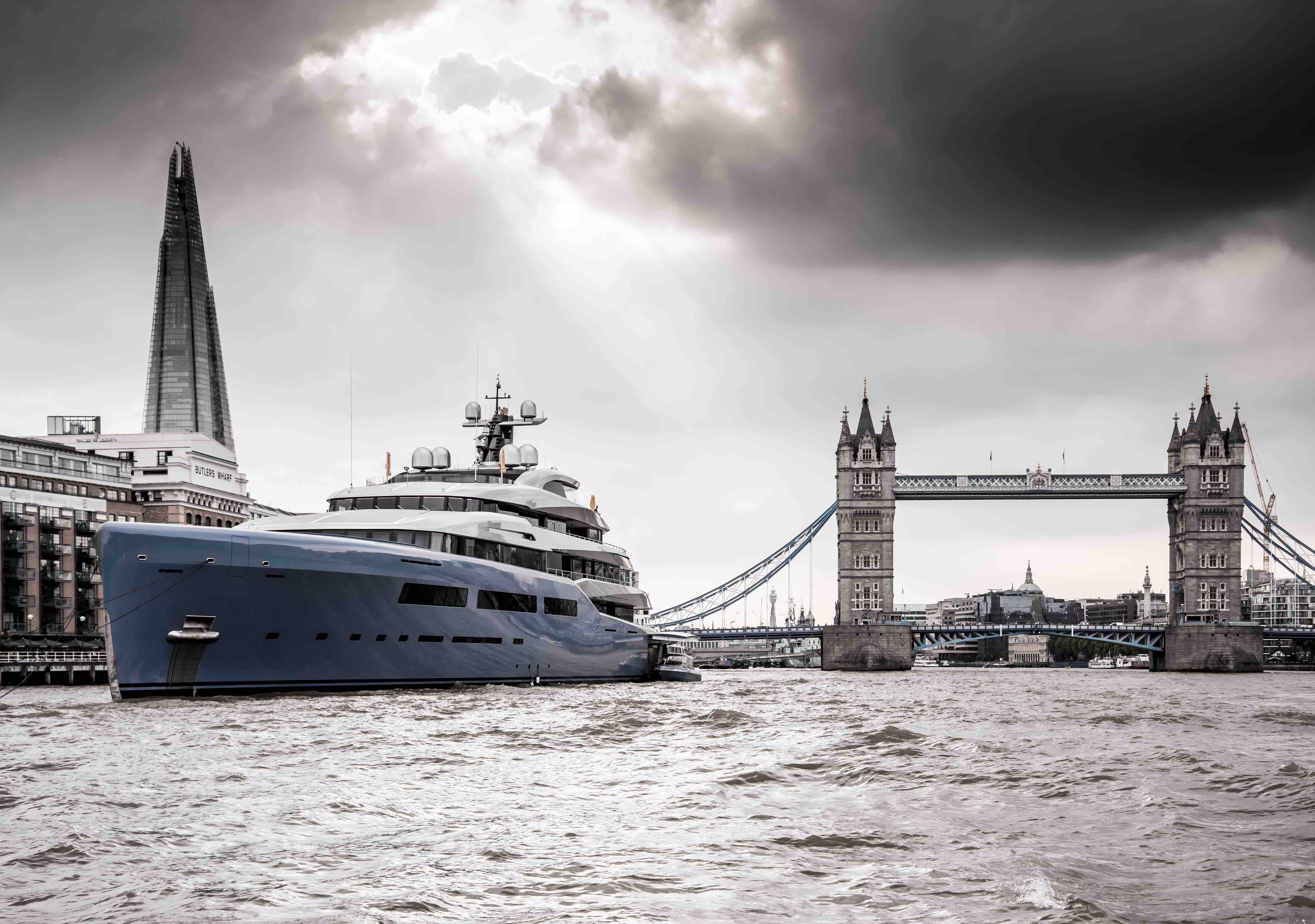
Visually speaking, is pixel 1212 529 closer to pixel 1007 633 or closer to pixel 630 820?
pixel 1007 633

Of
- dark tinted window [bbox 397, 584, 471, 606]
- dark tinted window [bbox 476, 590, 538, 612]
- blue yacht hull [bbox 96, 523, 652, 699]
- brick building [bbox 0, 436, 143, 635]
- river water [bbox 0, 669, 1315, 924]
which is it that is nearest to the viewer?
river water [bbox 0, 669, 1315, 924]

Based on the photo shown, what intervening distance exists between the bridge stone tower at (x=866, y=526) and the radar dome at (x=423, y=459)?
7471 centimetres

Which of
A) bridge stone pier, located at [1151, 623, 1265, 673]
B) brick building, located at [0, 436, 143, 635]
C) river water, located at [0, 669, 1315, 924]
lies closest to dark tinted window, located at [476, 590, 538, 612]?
river water, located at [0, 669, 1315, 924]

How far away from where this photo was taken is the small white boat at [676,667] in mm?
50250

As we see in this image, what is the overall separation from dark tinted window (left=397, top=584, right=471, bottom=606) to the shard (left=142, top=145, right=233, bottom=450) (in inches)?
5496

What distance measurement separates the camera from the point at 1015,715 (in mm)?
30500

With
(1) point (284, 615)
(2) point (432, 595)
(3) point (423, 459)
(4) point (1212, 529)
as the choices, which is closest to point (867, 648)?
(4) point (1212, 529)

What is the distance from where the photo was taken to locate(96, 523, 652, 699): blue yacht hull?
2683cm

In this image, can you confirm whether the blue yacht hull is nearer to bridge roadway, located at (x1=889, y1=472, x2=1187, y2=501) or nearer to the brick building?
the brick building

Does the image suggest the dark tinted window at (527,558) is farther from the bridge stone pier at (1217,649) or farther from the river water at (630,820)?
the bridge stone pier at (1217,649)

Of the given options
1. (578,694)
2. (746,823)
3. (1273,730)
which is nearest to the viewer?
(746,823)

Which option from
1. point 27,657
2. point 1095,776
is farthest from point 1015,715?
point 27,657

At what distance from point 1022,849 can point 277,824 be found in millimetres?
6841

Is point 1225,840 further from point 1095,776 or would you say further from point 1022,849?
point 1095,776
